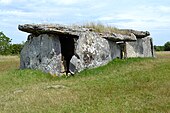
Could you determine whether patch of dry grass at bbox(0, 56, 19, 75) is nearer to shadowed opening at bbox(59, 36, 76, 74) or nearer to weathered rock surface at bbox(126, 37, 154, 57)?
shadowed opening at bbox(59, 36, 76, 74)

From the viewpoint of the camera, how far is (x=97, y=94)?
12289mm

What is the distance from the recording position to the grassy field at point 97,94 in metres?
10.2

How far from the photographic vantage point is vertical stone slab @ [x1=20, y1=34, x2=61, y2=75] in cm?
2011

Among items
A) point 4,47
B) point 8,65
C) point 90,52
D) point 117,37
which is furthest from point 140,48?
point 4,47

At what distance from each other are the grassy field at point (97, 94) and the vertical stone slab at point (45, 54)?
1728 millimetres

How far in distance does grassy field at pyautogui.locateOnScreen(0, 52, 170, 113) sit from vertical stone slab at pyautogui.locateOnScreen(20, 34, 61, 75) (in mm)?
1728

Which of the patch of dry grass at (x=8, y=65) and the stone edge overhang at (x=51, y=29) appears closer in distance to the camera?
the stone edge overhang at (x=51, y=29)

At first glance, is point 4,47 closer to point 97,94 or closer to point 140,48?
point 140,48

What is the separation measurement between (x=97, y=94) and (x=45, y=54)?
885cm

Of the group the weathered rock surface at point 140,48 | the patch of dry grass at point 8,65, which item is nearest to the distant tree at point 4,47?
the patch of dry grass at point 8,65

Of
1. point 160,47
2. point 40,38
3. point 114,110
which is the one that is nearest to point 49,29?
point 40,38

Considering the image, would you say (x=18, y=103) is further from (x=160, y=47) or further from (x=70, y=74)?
(x=160, y=47)

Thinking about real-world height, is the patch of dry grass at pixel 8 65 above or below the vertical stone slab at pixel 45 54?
below

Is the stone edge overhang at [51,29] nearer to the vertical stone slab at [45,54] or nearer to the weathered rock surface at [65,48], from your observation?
the weathered rock surface at [65,48]
